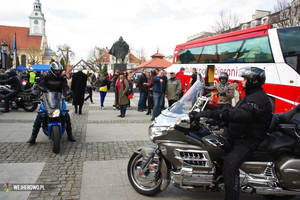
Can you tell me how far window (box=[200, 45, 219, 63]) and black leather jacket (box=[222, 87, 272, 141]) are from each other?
9971 mm

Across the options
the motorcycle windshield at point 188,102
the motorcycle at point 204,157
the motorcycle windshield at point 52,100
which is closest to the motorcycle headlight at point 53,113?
the motorcycle windshield at point 52,100

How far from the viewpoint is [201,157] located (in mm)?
3217

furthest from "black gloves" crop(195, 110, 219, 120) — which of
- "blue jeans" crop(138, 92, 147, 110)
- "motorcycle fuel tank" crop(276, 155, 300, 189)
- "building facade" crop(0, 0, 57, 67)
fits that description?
"building facade" crop(0, 0, 57, 67)

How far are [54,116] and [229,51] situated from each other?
8.87 m

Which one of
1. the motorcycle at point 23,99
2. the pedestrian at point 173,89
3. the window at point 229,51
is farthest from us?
the window at point 229,51

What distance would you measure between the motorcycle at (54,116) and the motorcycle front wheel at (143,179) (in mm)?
2294

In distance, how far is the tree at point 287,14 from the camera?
2221 cm

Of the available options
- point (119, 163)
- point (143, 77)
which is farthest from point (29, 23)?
point (119, 163)

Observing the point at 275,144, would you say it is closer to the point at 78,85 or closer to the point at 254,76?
the point at 254,76

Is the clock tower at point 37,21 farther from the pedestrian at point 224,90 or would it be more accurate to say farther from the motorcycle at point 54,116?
the pedestrian at point 224,90

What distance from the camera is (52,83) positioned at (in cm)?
614

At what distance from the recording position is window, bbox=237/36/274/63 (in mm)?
9739

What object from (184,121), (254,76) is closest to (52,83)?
(184,121)

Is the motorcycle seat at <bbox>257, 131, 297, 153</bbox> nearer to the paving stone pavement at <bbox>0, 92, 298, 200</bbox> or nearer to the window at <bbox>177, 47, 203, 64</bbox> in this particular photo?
the paving stone pavement at <bbox>0, 92, 298, 200</bbox>
